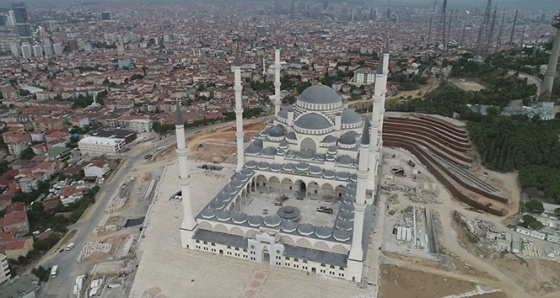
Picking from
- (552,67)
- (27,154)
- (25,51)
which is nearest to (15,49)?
(25,51)

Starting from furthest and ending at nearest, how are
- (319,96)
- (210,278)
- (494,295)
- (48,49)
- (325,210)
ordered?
(48,49)
(319,96)
(325,210)
(210,278)
(494,295)

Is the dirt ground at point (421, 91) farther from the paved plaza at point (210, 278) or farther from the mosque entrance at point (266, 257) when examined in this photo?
the paved plaza at point (210, 278)

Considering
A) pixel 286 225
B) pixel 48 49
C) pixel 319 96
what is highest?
pixel 319 96

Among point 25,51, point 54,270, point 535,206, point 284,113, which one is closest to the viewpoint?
point 54,270

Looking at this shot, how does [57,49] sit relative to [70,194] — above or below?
above

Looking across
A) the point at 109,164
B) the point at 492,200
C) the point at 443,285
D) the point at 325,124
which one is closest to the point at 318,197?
the point at 325,124

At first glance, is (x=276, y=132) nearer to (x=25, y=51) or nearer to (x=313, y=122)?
(x=313, y=122)

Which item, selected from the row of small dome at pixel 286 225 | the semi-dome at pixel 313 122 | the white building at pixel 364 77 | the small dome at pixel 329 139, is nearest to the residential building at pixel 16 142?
the row of small dome at pixel 286 225
